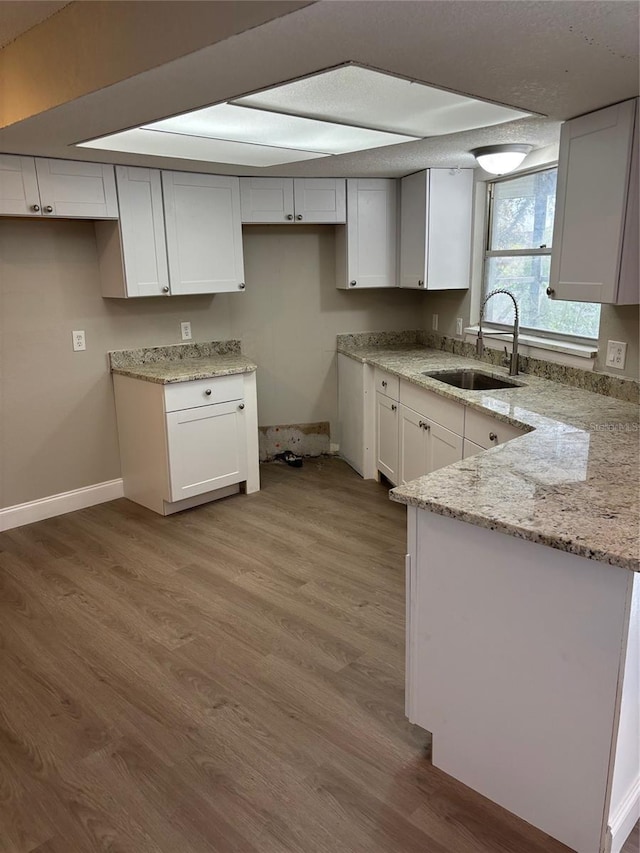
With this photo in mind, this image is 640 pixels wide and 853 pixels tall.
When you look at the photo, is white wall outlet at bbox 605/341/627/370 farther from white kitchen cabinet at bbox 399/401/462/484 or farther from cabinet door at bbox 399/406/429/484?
cabinet door at bbox 399/406/429/484

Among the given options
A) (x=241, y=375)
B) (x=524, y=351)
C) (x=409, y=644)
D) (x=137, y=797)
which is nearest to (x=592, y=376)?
(x=524, y=351)

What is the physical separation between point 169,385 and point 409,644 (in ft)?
7.53

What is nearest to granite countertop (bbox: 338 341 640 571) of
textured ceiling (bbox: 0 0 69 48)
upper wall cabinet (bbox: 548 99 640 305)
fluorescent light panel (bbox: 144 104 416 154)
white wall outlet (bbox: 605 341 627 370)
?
white wall outlet (bbox: 605 341 627 370)

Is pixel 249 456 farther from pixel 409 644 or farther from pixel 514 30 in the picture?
pixel 514 30

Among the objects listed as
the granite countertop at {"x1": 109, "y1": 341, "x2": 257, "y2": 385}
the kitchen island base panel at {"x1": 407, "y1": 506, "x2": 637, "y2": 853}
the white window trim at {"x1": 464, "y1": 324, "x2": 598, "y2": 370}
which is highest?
the white window trim at {"x1": 464, "y1": 324, "x2": 598, "y2": 370}

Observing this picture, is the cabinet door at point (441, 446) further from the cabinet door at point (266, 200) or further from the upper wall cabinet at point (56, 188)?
the upper wall cabinet at point (56, 188)

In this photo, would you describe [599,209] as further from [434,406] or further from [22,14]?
[22,14]

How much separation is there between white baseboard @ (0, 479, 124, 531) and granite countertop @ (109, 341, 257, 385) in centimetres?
80

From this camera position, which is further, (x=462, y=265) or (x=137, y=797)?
(x=462, y=265)

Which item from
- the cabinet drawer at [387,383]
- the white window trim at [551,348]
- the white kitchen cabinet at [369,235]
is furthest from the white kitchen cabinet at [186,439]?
the white window trim at [551,348]

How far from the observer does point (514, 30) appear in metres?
1.56

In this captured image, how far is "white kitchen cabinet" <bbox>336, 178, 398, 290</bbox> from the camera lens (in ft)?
14.1

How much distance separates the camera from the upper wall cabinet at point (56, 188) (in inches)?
126

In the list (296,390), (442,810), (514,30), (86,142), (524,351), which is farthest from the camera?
(296,390)
